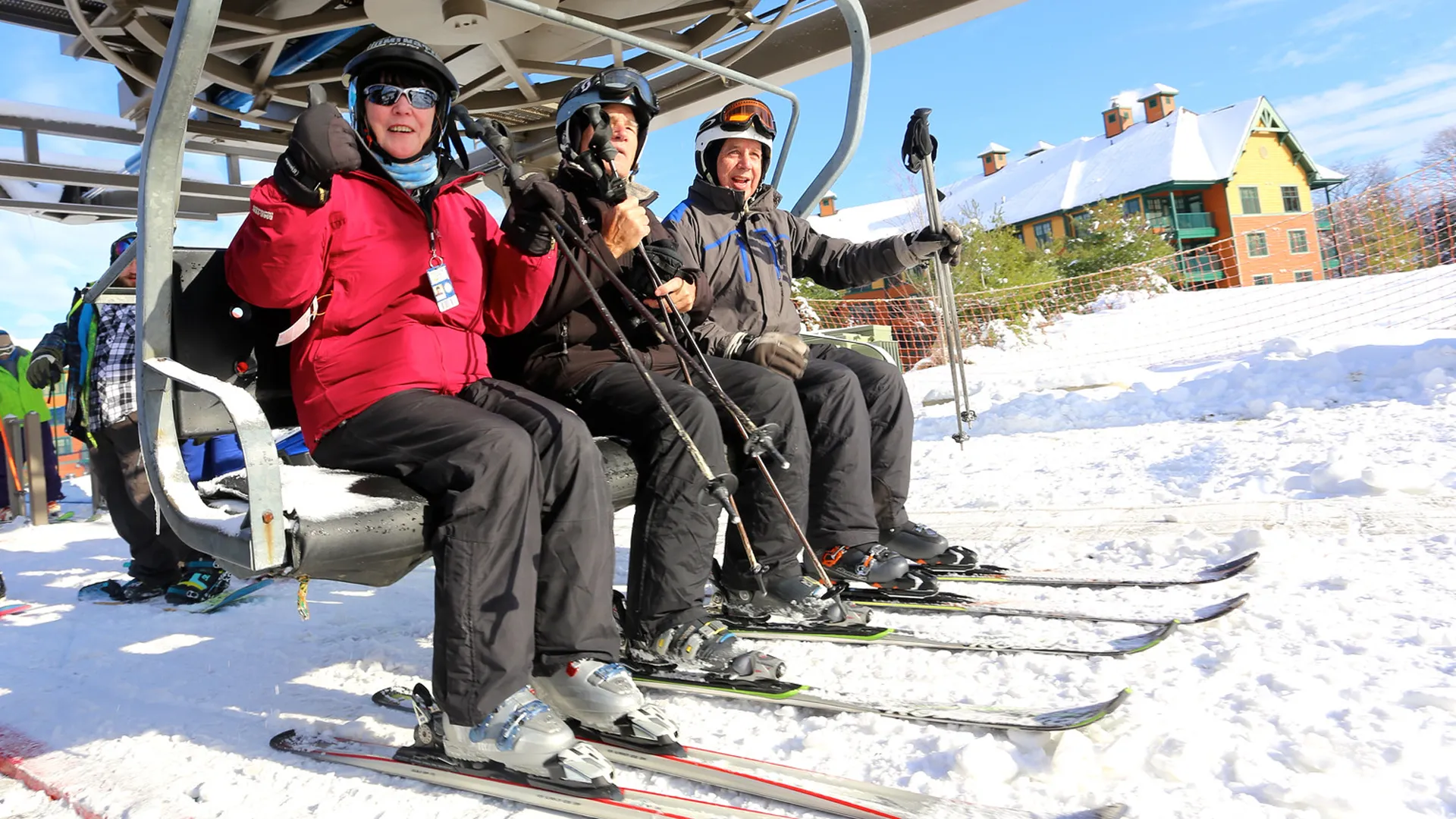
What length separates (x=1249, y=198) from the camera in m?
33.8

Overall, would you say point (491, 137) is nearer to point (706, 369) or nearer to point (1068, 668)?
point (706, 369)

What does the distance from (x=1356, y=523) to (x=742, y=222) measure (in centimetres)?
256

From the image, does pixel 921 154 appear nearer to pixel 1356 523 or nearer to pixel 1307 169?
pixel 1356 523

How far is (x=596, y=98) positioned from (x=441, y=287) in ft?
3.02

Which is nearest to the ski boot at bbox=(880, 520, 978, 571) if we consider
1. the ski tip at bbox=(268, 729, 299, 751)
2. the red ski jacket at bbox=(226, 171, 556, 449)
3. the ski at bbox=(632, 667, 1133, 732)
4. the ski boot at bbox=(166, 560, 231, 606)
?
the ski at bbox=(632, 667, 1133, 732)

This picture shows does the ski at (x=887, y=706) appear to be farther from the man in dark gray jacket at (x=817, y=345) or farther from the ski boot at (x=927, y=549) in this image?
the ski boot at (x=927, y=549)

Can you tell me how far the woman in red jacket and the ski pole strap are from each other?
202 centimetres

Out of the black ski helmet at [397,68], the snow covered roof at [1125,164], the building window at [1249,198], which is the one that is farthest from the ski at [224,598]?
the building window at [1249,198]

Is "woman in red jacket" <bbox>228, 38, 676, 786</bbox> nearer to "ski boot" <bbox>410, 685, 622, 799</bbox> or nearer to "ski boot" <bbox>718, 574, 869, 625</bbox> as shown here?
"ski boot" <bbox>410, 685, 622, 799</bbox>

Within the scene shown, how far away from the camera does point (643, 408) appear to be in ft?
8.20

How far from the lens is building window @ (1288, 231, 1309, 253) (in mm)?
32312

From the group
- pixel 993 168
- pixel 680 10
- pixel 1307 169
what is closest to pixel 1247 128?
pixel 1307 169

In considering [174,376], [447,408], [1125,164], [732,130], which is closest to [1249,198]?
[1125,164]

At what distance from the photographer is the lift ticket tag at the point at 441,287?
2.27 metres
